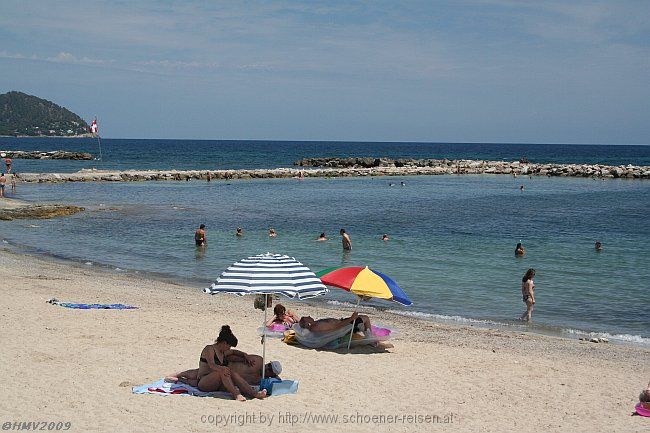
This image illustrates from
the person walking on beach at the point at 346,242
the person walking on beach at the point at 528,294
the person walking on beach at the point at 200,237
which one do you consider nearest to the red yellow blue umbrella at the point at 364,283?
the person walking on beach at the point at 528,294

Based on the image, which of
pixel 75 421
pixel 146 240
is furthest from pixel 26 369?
pixel 146 240

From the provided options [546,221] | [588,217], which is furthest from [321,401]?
[588,217]

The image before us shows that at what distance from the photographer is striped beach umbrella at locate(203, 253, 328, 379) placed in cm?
915

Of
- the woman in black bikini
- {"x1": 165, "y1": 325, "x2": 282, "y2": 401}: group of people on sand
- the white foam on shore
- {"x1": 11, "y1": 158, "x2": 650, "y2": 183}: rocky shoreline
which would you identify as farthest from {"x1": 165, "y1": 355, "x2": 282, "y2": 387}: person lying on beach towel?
{"x1": 11, "y1": 158, "x2": 650, "y2": 183}: rocky shoreline

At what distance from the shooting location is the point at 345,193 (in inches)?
2110

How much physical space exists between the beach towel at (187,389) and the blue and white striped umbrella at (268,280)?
1303 mm

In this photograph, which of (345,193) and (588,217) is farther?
(345,193)

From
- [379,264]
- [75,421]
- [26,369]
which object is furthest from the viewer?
[379,264]

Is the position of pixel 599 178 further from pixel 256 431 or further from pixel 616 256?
pixel 256 431

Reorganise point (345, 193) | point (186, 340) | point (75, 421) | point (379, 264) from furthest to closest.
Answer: point (345, 193) → point (379, 264) → point (186, 340) → point (75, 421)

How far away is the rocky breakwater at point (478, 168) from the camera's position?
75.4 m

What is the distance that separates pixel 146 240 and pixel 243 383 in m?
19.7

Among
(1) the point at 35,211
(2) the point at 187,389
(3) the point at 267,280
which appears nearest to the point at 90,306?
(2) the point at 187,389

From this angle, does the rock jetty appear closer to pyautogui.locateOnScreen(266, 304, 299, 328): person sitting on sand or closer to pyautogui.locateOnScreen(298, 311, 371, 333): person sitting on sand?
pyautogui.locateOnScreen(266, 304, 299, 328): person sitting on sand
